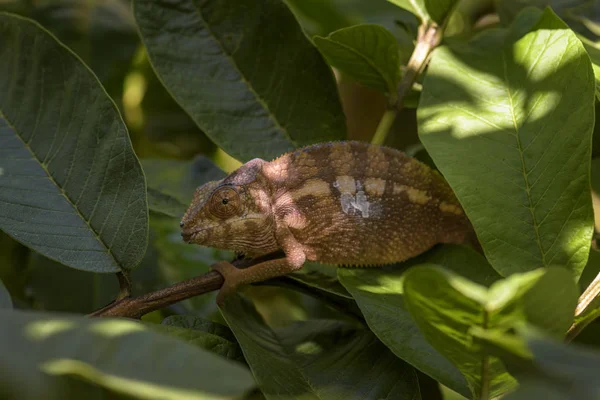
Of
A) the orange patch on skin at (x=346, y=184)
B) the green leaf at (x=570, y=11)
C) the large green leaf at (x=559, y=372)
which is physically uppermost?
the green leaf at (x=570, y=11)

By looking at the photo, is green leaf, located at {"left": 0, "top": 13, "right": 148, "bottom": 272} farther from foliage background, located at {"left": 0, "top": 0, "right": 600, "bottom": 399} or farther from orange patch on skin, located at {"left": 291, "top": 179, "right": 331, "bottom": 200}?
orange patch on skin, located at {"left": 291, "top": 179, "right": 331, "bottom": 200}

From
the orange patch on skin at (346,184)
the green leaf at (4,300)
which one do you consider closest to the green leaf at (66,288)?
the orange patch on skin at (346,184)

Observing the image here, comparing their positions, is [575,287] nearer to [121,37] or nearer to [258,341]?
[258,341]

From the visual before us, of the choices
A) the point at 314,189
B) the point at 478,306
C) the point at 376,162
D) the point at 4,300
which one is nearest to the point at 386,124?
the point at 376,162

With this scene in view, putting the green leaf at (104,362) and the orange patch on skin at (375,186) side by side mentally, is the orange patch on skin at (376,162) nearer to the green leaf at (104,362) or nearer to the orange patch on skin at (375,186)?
the orange patch on skin at (375,186)

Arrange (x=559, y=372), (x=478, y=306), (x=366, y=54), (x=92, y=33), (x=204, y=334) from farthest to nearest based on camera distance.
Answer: (x=92, y=33) < (x=366, y=54) < (x=204, y=334) < (x=478, y=306) < (x=559, y=372)

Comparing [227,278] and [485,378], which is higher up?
[485,378]

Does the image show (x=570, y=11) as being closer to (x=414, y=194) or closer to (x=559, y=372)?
(x=414, y=194)
